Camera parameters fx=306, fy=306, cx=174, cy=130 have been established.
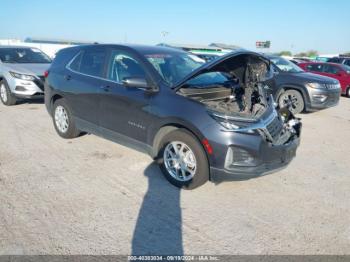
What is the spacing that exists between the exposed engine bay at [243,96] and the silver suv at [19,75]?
551cm

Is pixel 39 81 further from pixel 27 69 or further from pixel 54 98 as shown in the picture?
pixel 54 98

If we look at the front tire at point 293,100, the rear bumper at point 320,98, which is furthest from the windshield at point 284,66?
the rear bumper at point 320,98

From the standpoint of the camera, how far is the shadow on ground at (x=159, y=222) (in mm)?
2760

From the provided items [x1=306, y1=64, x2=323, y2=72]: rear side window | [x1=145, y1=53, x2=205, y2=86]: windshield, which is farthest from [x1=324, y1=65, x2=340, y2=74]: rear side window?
[x1=145, y1=53, x2=205, y2=86]: windshield

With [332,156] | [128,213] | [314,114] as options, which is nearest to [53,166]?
[128,213]

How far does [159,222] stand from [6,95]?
7.41 meters

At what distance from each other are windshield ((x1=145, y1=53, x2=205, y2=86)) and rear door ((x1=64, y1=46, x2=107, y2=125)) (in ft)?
3.08

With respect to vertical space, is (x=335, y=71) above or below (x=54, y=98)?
above

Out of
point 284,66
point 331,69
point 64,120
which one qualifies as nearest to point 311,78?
point 284,66

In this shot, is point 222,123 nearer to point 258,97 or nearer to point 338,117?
point 258,97

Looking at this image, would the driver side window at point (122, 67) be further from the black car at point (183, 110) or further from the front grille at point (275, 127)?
the front grille at point (275, 127)

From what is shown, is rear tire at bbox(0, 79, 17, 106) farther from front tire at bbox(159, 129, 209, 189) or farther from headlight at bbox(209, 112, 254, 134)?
headlight at bbox(209, 112, 254, 134)

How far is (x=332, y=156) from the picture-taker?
5.36m

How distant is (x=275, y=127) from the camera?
400cm
